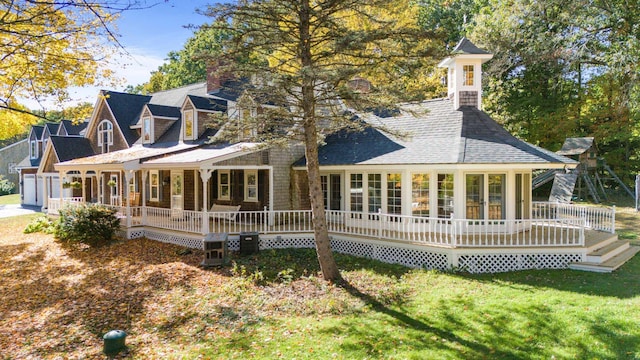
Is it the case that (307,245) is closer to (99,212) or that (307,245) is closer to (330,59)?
(330,59)

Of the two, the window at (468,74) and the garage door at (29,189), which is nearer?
the window at (468,74)

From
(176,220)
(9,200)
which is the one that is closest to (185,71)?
(9,200)

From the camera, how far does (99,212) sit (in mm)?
15414

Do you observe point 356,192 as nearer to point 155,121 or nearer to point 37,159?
point 155,121

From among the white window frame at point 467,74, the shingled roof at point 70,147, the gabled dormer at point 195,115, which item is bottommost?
the shingled roof at point 70,147

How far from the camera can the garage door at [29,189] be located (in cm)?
3113

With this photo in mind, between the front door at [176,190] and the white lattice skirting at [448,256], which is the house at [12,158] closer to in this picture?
the front door at [176,190]

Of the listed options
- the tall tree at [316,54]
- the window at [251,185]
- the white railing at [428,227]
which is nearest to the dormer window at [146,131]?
the white railing at [428,227]

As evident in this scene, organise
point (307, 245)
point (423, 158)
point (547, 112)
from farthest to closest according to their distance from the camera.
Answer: point (547, 112)
point (307, 245)
point (423, 158)

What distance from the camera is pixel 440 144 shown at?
527 inches

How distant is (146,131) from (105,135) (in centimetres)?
517

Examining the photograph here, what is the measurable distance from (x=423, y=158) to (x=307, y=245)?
5242mm

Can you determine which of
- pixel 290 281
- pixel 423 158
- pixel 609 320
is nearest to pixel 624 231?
pixel 423 158

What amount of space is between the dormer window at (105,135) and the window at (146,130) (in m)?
4.00
